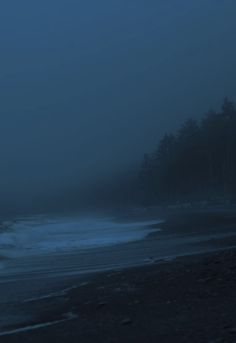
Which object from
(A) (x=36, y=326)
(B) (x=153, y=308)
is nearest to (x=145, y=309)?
(B) (x=153, y=308)

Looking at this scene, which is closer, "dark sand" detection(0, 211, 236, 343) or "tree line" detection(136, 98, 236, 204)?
"dark sand" detection(0, 211, 236, 343)

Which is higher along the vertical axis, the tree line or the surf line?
the tree line

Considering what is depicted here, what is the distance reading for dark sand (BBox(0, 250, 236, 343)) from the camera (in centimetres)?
1075

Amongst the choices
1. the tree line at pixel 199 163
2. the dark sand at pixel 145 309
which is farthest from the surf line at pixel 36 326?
the tree line at pixel 199 163

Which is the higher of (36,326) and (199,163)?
(199,163)

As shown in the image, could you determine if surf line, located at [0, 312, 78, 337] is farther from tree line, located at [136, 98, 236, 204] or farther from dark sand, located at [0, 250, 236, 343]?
tree line, located at [136, 98, 236, 204]

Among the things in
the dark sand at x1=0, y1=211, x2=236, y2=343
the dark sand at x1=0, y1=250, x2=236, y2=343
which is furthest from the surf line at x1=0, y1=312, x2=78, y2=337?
the dark sand at x1=0, y1=250, x2=236, y2=343

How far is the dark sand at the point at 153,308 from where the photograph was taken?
423 inches

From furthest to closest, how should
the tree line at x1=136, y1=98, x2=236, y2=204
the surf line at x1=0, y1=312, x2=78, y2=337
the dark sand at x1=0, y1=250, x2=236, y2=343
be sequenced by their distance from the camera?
the tree line at x1=136, y1=98, x2=236, y2=204 < the surf line at x1=0, y1=312, x2=78, y2=337 < the dark sand at x1=0, y1=250, x2=236, y2=343

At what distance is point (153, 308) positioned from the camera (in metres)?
12.9

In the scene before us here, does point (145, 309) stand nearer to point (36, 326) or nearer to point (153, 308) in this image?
point (153, 308)

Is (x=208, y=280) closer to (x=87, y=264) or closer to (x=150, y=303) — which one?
(x=150, y=303)

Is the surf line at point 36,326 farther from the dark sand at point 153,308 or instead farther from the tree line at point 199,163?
the tree line at point 199,163

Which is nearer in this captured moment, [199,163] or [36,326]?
[36,326]
